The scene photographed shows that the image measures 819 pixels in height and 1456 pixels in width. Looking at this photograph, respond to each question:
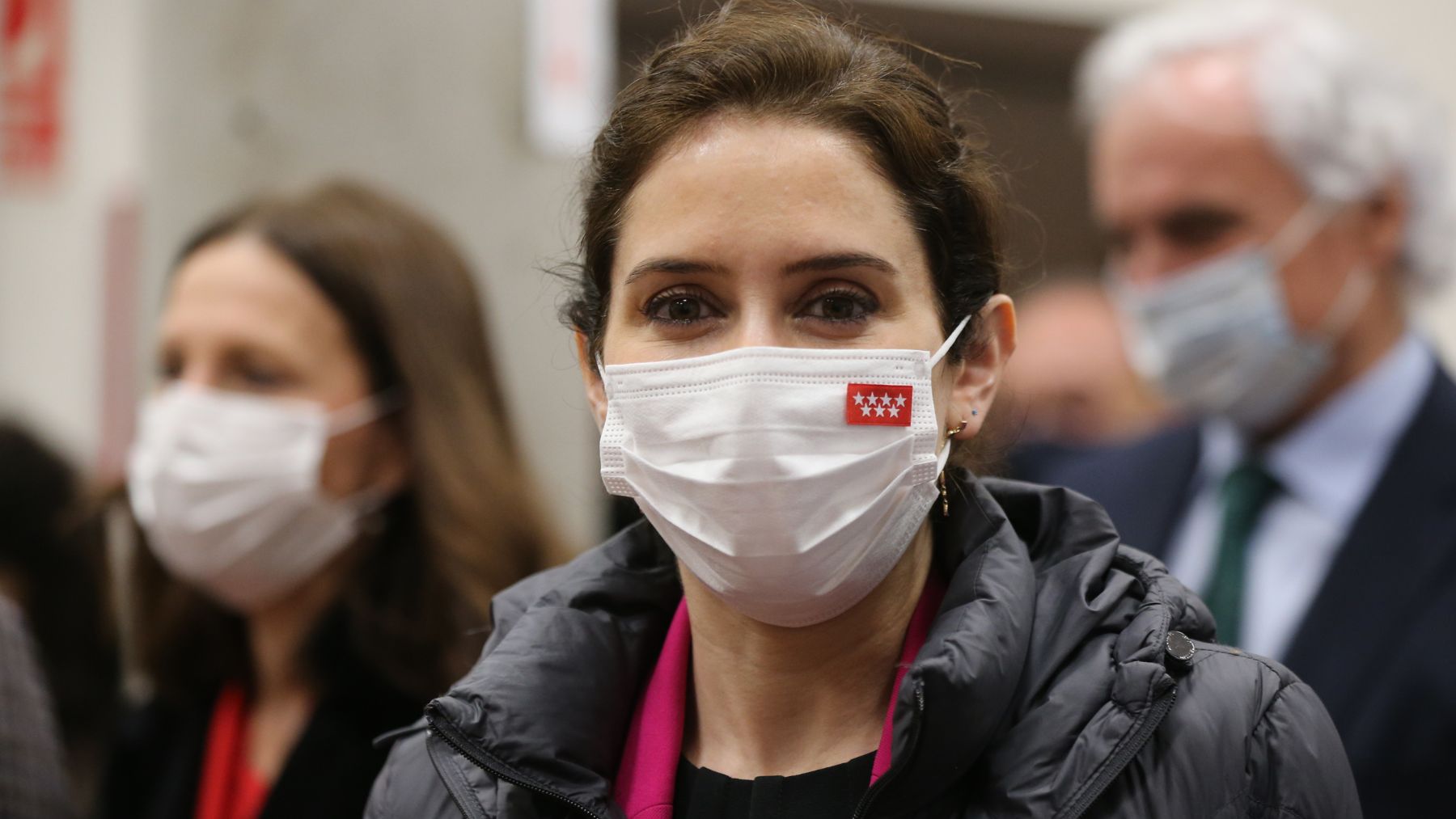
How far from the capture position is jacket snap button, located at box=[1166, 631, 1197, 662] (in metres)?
1.81

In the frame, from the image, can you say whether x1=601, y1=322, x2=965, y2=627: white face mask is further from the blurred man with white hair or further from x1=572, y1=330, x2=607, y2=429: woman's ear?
the blurred man with white hair

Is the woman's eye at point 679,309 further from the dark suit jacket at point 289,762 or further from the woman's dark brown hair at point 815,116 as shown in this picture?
the dark suit jacket at point 289,762

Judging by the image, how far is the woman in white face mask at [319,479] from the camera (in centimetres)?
325

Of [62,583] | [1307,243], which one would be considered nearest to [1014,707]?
[1307,243]

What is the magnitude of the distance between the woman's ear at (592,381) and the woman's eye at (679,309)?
133mm

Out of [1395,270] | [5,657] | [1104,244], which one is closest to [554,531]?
[5,657]

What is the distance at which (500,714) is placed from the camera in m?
1.99

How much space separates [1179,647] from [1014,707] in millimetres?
210

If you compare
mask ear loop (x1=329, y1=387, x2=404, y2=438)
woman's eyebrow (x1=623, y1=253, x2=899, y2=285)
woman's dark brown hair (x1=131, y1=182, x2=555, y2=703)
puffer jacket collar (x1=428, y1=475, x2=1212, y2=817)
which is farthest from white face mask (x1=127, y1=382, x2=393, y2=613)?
woman's eyebrow (x1=623, y1=253, x2=899, y2=285)

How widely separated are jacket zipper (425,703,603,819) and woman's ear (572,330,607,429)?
0.46 m

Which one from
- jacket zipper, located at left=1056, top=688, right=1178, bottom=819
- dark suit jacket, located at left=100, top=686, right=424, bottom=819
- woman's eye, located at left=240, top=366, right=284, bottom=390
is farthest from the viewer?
woman's eye, located at left=240, top=366, right=284, bottom=390

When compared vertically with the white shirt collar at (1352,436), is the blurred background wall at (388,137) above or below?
above

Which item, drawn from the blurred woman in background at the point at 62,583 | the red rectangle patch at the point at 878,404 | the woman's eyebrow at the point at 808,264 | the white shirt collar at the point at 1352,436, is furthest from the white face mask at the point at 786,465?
the blurred woman in background at the point at 62,583

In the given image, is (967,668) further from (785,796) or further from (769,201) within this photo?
(769,201)
